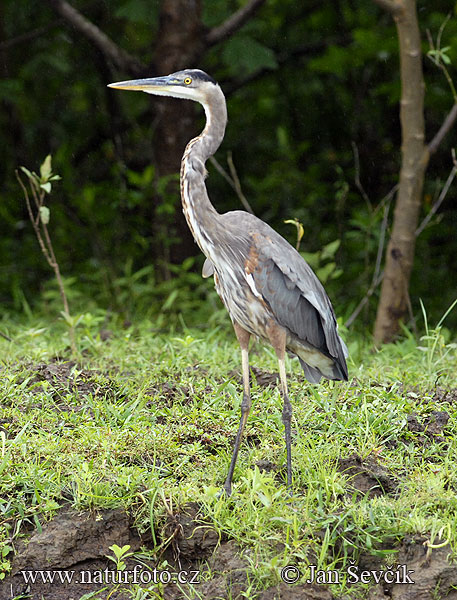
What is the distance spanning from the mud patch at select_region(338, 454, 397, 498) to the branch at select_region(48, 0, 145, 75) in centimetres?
440

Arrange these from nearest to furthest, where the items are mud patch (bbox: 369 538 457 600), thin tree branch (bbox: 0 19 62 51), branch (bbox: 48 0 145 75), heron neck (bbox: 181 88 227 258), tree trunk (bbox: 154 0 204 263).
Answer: mud patch (bbox: 369 538 457 600) → heron neck (bbox: 181 88 227 258) → branch (bbox: 48 0 145 75) → tree trunk (bbox: 154 0 204 263) → thin tree branch (bbox: 0 19 62 51)

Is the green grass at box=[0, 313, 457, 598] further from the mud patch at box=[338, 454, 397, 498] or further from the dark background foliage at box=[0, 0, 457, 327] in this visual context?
the dark background foliage at box=[0, 0, 457, 327]

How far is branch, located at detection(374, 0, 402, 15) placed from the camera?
5.61m

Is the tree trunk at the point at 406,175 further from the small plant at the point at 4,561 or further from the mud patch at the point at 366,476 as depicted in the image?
the small plant at the point at 4,561

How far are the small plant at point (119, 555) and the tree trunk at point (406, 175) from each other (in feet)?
11.0

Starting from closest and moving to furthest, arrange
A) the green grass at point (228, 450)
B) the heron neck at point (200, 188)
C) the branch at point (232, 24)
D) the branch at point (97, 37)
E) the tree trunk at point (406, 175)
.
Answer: the green grass at point (228, 450), the heron neck at point (200, 188), the tree trunk at point (406, 175), the branch at point (232, 24), the branch at point (97, 37)

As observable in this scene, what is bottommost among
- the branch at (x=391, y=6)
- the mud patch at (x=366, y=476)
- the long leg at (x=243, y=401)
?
the mud patch at (x=366, y=476)

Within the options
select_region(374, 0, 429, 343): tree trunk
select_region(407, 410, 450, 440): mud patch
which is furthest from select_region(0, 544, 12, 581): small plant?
select_region(374, 0, 429, 343): tree trunk

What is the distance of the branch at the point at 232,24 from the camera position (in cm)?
635

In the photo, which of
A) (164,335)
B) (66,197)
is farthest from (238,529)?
(66,197)

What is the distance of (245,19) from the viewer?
21.2 feet

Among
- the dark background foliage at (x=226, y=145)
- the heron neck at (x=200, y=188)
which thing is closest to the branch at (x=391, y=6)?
the dark background foliage at (x=226, y=145)

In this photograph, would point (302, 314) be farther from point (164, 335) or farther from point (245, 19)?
point (245, 19)

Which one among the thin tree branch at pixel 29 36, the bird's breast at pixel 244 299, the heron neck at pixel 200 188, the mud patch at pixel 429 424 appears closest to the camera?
the heron neck at pixel 200 188
